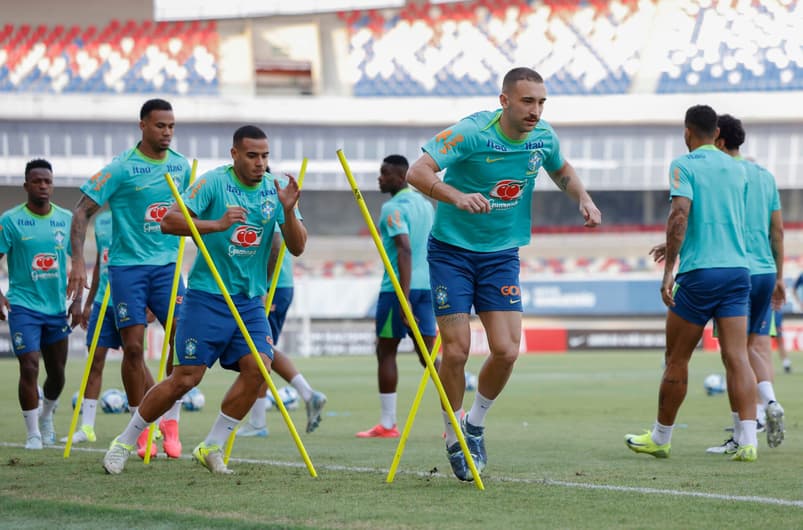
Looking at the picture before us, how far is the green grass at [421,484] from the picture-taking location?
5.52 metres

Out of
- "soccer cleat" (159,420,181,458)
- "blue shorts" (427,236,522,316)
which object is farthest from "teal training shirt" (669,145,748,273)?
"soccer cleat" (159,420,181,458)

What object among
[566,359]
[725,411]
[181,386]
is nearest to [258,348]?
[181,386]

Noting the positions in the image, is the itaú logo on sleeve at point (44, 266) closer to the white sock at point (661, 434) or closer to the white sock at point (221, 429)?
the white sock at point (221, 429)

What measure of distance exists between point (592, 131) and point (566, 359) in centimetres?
Result: 2631

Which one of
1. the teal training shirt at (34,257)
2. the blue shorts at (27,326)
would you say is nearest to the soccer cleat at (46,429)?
the blue shorts at (27,326)

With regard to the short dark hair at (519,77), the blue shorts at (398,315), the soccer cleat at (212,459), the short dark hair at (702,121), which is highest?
the short dark hair at (519,77)

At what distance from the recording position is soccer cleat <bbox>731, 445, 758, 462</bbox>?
26.5ft

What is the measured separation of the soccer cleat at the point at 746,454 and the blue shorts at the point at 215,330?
3084 millimetres

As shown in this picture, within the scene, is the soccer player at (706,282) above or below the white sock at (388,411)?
above

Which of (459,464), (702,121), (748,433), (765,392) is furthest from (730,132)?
(459,464)

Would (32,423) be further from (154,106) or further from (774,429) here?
(774,429)

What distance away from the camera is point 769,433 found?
873cm

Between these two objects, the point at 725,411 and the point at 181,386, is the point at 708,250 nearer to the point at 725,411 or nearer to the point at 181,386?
the point at 181,386

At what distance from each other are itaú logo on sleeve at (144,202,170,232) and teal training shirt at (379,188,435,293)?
2.23 meters
